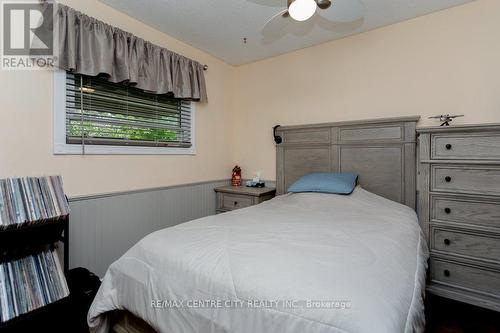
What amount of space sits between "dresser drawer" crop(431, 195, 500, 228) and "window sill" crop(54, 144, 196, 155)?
2.32 meters

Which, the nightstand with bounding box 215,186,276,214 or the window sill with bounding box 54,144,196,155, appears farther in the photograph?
the nightstand with bounding box 215,186,276,214

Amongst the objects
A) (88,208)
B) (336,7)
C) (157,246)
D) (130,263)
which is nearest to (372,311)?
(157,246)

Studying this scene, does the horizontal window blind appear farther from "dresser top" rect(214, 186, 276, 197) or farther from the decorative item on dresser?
the decorative item on dresser

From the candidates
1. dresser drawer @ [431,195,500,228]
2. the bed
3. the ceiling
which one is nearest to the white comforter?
the bed

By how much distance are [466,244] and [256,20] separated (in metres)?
2.45

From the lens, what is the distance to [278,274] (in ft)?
2.98

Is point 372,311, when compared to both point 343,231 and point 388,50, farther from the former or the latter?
point 388,50

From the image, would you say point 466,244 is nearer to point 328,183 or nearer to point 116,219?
point 328,183

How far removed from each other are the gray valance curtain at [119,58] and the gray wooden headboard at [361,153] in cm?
125

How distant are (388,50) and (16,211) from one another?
122 inches

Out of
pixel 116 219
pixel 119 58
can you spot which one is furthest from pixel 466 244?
pixel 119 58

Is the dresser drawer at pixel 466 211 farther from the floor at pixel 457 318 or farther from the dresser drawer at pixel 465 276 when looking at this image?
the floor at pixel 457 318

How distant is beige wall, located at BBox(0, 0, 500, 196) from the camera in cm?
175

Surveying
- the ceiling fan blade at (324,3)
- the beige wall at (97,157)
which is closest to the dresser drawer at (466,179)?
the ceiling fan blade at (324,3)
